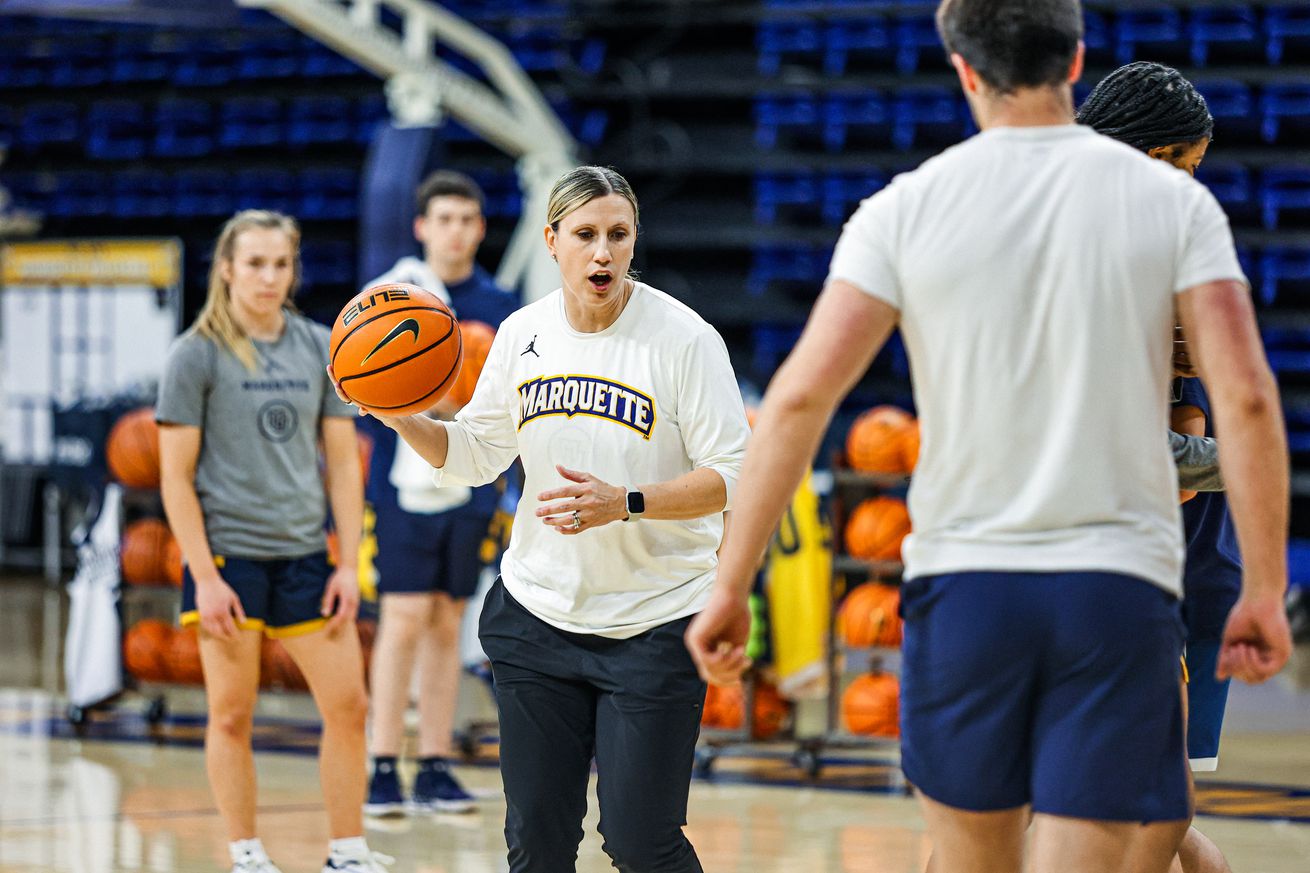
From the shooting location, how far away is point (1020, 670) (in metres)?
2.16

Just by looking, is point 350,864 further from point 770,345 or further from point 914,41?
point 914,41

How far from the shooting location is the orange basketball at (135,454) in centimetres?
720

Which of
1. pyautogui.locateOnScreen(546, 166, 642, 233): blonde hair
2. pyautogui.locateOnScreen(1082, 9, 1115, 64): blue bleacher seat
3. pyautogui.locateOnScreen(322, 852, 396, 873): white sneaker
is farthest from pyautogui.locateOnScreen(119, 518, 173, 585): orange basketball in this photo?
pyautogui.locateOnScreen(1082, 9, 1115, 64): blue bleacher seat

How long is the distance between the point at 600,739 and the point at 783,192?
8.93 meters

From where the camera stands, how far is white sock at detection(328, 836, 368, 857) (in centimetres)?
438

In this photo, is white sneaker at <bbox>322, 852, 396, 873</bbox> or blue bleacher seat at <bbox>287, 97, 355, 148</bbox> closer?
white sneaker at <bbox>322, 852, 396, 873</bbox>

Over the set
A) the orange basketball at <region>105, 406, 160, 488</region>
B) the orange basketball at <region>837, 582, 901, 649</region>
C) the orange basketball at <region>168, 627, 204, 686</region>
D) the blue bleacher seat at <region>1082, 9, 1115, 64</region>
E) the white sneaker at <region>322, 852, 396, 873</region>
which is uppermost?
the blue bleacher seat at <region>1082, 9, 1115, 64</region>

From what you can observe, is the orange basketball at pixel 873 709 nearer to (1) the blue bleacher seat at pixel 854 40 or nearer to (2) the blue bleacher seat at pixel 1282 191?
(2) the blue bleacher seat at pixel 1282 191

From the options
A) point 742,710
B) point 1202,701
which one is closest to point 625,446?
point 1202,701

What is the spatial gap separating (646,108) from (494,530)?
6688 millimetres

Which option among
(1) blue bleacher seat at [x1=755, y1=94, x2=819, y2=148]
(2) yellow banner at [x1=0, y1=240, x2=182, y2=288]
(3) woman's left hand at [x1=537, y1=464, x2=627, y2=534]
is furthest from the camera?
(2) yellow banner at [x1=0, y1=240, x2=182, y2=288]

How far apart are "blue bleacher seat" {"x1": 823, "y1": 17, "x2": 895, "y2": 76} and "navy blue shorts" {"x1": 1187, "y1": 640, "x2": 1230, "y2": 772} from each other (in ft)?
29.3

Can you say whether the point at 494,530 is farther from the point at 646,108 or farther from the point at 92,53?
the point at 92,53

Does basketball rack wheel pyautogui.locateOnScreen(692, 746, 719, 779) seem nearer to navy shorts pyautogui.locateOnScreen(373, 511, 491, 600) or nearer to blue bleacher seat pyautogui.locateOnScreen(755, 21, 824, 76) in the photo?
navy shorts pyautogui.locateOnScreen(373, 511, 491, 600)
